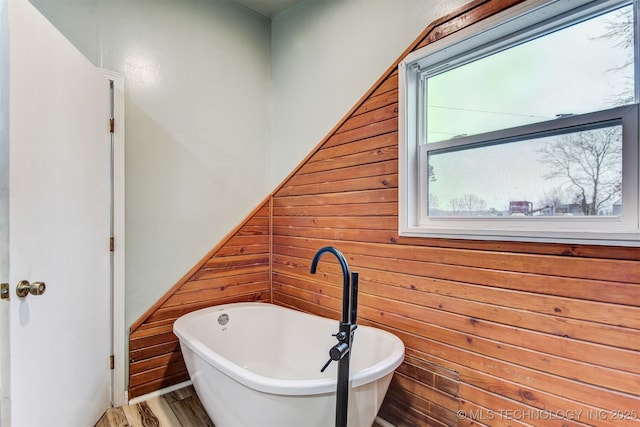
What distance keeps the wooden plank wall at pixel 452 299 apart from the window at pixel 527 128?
93mm

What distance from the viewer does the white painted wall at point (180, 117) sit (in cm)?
200

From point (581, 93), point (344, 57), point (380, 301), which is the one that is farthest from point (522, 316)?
point (344, 57)

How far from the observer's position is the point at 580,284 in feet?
3.97

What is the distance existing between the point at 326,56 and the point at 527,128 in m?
1.43

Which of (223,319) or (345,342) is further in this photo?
(223,319)

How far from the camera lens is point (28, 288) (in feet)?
4.03

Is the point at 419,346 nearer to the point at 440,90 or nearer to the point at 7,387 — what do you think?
the point at 440,90

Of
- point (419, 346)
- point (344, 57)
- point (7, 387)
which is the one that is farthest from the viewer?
point (344, 57)

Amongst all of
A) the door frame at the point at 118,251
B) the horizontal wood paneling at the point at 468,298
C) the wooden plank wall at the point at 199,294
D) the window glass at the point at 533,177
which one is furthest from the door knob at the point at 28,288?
the window glass at the point at 533,177

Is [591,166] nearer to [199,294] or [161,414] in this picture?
[199,294]

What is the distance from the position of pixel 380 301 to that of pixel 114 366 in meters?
1.72

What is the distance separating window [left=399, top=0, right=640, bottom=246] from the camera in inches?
48.0

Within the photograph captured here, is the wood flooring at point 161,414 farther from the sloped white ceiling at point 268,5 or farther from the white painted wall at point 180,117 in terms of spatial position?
the sloped white ceiling at point 268,5

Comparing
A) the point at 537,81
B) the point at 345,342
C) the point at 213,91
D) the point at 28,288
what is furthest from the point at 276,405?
the point at 213,91
